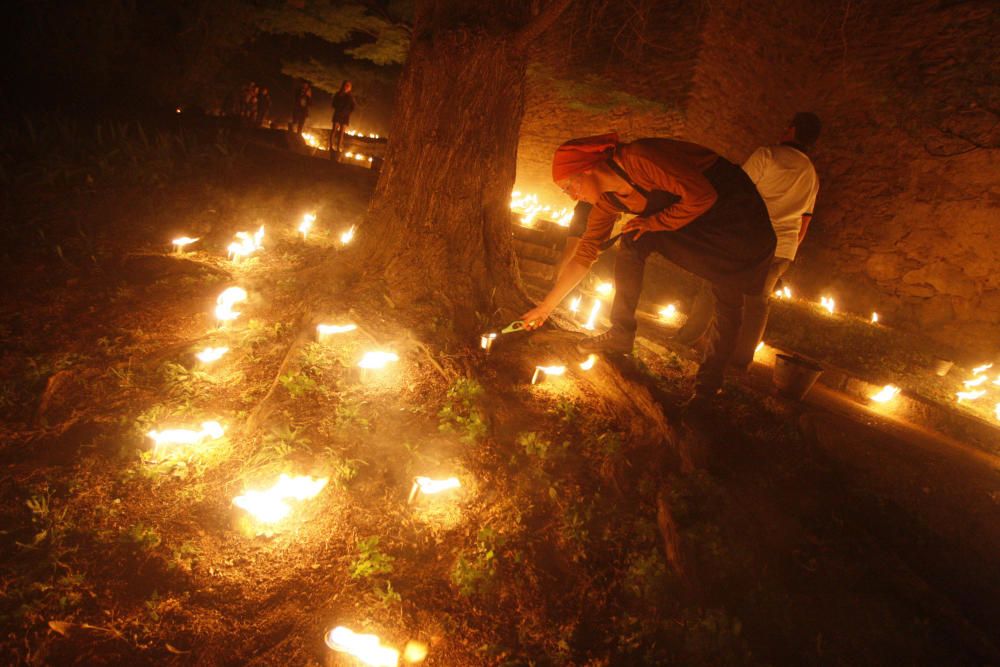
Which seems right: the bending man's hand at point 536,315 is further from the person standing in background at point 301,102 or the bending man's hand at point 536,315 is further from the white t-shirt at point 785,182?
the person standing in background at point 301,102

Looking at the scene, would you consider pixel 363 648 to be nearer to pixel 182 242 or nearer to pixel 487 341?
pixel 487 341

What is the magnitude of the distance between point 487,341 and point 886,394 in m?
5.09

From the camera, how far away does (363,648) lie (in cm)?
221

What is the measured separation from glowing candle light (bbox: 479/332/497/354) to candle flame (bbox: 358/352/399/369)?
0.78 metres

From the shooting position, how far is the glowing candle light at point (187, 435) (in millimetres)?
3096

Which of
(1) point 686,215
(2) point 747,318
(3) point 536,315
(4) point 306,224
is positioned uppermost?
(1) point 686,215

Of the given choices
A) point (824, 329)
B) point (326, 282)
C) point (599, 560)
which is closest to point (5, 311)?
point (326, 282)

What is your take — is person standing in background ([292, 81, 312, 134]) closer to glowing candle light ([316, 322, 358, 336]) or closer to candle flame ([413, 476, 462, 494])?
glowing candle light ([316, 322, 358, 336])

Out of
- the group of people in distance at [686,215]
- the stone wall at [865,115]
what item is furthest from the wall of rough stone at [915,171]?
the group of people in distance at [686,215]

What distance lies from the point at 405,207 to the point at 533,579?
3542mm

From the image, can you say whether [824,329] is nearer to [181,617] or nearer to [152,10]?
[181,617]

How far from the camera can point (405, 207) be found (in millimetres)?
4723

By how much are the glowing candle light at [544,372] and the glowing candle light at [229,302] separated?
9.72ft

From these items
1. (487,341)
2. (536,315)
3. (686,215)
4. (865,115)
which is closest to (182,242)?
(487,341)
